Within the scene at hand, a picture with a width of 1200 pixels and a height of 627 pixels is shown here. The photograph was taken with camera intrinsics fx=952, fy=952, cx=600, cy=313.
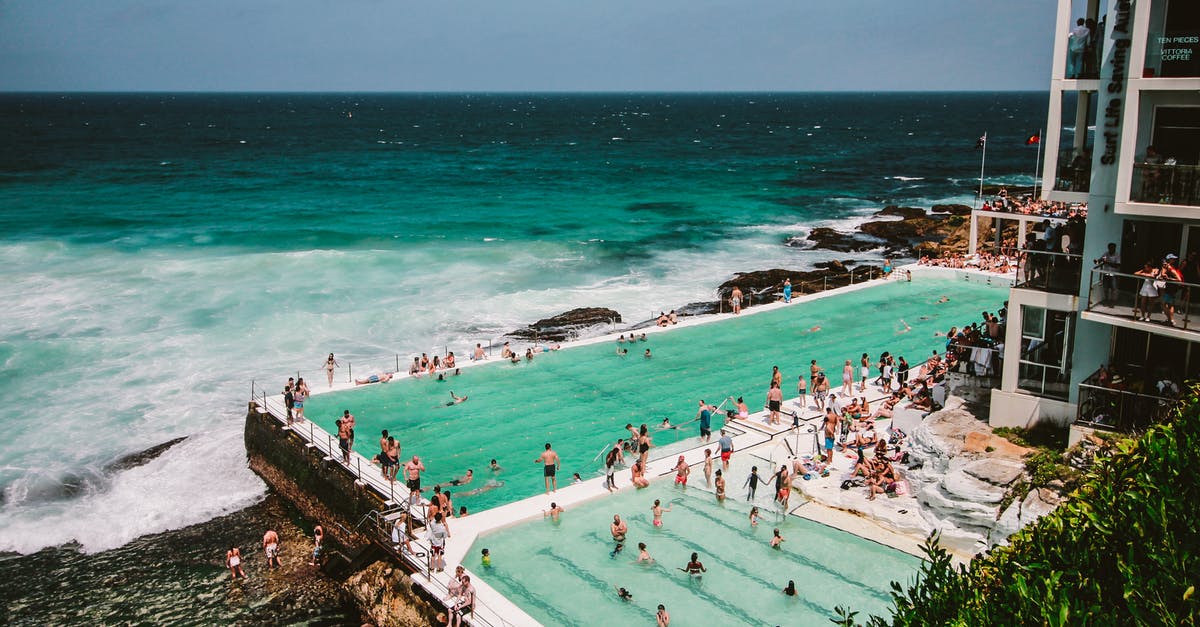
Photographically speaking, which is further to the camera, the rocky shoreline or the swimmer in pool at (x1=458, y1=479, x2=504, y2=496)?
the rocky shoreline

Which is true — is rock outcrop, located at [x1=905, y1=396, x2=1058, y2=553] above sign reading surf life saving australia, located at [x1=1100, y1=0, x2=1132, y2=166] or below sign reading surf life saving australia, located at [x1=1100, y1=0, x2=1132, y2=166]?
below

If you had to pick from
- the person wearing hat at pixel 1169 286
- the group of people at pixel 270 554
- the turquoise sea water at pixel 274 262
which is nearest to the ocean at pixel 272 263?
the turquoise sea water at pixel 274 262

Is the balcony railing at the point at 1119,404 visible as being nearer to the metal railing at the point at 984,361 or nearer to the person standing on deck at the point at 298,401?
the metal railing at the point at 984,361

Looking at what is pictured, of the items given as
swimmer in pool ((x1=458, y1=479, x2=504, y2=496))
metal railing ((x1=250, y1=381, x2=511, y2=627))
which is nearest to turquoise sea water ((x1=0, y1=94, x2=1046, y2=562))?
metal railing ((x1=250, y1=381, x2=511, y2=627))

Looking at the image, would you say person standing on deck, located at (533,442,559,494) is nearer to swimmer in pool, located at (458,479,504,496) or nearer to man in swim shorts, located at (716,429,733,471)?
swimmer in pool, located at (458,479,504,496)

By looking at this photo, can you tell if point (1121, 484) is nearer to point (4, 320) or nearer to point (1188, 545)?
point (1188, 545)

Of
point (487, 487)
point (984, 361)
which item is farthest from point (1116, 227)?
point (487, 487)

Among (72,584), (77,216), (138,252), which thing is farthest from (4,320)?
(77,216)
